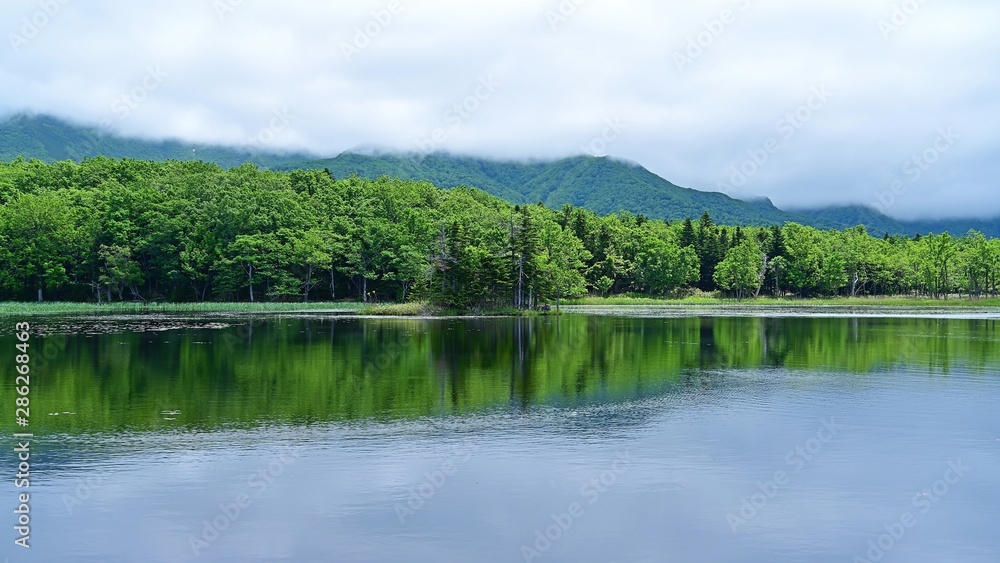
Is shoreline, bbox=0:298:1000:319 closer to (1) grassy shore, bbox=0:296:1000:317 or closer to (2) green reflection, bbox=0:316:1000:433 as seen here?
(1) grassy shore, bbox=0:296:1000:317

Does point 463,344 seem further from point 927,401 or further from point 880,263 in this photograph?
point 880,263

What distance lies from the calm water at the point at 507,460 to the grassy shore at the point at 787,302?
82.1 metres

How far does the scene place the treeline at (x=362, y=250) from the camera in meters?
92.7

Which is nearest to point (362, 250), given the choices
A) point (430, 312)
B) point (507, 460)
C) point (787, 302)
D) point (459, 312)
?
point (459, 312)

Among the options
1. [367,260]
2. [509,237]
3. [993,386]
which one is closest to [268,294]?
[367,260]

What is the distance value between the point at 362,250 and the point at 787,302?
68.8 m

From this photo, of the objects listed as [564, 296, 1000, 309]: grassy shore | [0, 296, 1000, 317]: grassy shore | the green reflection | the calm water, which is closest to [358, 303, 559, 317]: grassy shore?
[0, 296, 1000, 317]: grassy shore

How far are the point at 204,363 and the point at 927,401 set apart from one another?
1116 inches

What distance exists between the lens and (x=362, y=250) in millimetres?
104688

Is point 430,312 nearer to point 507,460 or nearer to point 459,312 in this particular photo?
point 459,312

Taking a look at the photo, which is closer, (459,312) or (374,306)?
(459,312)

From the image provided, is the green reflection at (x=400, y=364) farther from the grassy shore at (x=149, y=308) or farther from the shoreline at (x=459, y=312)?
the grassy shore at (x=149, y=308)

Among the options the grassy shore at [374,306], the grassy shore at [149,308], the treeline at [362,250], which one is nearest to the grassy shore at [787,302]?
the grassy shore at [374,306]

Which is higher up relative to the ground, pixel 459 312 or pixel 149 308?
pixel 149 308
